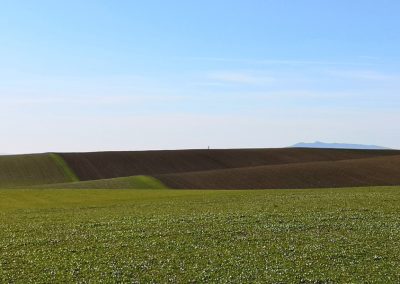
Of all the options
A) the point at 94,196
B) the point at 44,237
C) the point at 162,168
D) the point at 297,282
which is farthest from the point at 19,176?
the point at 297,282

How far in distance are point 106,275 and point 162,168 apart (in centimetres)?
7131

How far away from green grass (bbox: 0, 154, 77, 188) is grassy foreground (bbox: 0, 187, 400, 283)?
128 feet

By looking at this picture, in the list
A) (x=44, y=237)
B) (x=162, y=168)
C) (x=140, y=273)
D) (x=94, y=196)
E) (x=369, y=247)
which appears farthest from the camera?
(x=162, y=168)

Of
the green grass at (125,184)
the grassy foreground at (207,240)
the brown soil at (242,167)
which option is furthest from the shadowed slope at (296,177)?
the grassy foreground at (207,240)

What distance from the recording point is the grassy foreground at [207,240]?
21.0 metres

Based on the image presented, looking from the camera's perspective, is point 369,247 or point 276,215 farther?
point 276,215

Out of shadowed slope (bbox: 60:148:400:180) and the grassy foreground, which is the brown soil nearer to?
shadowed slope (bbox: 60:148:400:180)

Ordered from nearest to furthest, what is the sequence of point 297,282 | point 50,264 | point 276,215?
point 297,282 < point 50,264 < point 276,215

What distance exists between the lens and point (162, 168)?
9200cm

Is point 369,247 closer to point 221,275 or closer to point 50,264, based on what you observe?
point 221,275

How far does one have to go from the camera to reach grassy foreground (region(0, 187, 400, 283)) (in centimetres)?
2095

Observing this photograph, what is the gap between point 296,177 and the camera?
6800 centimetres

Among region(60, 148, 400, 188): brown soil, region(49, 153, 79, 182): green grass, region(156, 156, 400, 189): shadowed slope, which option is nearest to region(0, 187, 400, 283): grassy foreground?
region(156, 156, 400, 189): shadowed slope

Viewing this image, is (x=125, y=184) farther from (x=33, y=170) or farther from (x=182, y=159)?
(x=182, y=159)
